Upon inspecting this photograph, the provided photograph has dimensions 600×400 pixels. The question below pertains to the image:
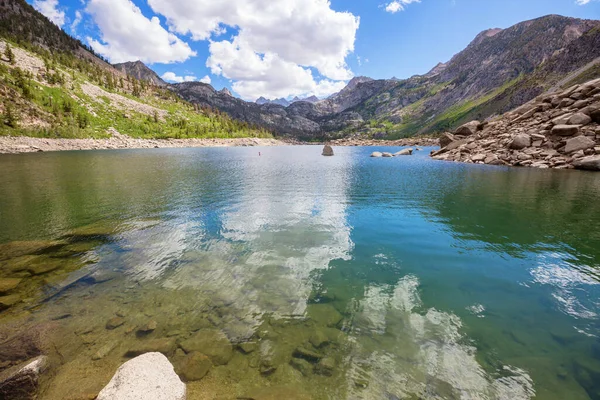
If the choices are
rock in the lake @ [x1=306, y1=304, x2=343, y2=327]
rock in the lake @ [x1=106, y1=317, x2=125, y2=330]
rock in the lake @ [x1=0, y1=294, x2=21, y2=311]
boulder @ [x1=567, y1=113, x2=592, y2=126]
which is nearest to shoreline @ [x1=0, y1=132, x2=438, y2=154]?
rock in the lake @ [x1=0, y1=294, x2=21, y2=311]

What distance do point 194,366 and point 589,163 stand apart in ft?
212

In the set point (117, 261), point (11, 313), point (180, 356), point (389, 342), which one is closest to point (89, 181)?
point (117, 261)

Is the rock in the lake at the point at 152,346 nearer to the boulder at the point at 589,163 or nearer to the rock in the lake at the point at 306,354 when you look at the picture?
the rock in the lake at the point at 306,354

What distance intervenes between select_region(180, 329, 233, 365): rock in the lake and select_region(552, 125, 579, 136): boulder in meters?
70.3

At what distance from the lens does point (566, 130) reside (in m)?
49.7

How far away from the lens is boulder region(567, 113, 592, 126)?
1932 inches

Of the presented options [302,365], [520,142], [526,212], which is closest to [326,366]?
[302,365]

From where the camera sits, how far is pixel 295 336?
8.35 m

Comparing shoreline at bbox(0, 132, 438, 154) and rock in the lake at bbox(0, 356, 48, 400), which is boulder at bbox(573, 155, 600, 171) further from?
shoreline at bbox(0, 132, 438, 154)

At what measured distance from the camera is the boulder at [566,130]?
1929 inches

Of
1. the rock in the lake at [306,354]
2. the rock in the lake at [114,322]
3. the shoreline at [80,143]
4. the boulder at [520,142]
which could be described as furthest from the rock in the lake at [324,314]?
the shoreline at [80,143]

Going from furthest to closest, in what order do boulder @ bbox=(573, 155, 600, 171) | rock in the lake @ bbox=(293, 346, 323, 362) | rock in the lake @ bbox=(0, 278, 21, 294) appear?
boulder @ bbox=(573, 155, 600, 171) → rock in the lake @ bbox=(0, 278, 21, 294) → rock in the lake @ bbox=(293, 346, 323, 362)

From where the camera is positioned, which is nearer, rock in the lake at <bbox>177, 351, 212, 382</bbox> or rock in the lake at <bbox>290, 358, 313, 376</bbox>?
rock in the lake at <bbox>177, 351, 212, 382</bbox>

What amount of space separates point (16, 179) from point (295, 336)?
5096 centimetres
